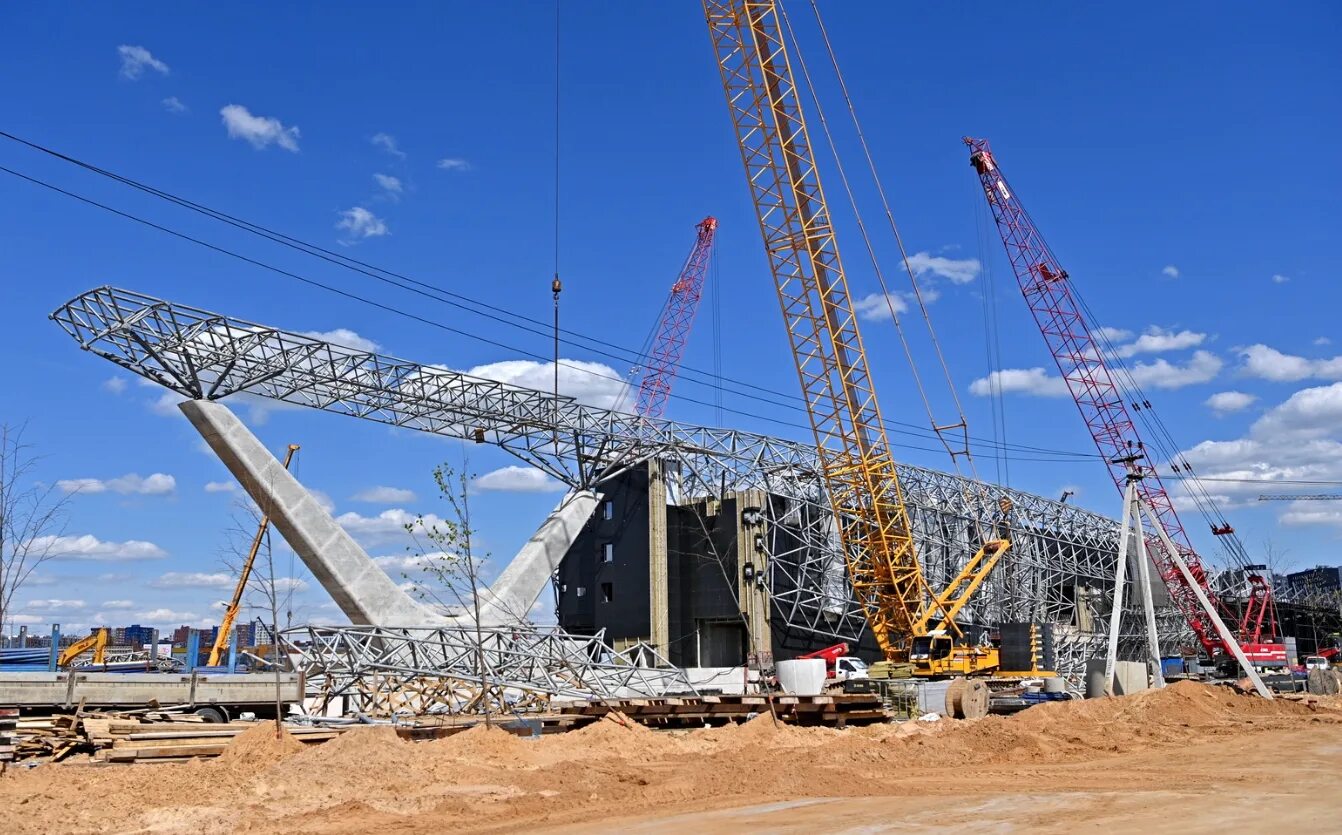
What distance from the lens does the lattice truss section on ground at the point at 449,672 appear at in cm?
2900

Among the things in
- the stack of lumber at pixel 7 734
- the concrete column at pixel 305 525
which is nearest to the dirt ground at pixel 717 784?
the stack of lumber at pixel 7 734

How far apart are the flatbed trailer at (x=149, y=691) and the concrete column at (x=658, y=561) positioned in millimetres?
25709

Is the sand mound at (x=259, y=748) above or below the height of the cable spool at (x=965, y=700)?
above

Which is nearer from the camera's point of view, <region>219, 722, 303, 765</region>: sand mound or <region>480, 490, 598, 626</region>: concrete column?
<region>219, 722, 303, 765</region>: sand mound

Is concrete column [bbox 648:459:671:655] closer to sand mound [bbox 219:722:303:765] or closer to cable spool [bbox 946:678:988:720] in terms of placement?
cable spool [bbox 946:678:988:720]

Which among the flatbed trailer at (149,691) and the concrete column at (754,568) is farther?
the concrete column at (754,568)

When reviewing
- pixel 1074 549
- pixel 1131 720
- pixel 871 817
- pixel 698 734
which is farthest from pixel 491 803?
pixel 1074 549

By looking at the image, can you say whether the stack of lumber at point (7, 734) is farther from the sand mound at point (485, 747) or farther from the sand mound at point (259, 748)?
the sand mound at point (485, 747)

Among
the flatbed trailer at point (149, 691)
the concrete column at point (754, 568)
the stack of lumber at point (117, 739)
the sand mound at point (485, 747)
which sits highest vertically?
the concrete column at point (754, 568)

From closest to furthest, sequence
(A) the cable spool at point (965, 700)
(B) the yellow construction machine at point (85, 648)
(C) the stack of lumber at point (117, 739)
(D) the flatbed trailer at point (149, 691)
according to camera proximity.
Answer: (C) the stack of lumber at point (117, 739), (D) the flatbed trailer at point (149, 691), (A) the cable spool at point (965, 700), (B) the yellow construction machine at point (85, 648)

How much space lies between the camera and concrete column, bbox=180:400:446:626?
35562 mm

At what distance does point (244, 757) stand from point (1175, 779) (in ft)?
46.5

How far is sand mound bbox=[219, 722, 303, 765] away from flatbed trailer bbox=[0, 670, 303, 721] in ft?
21.9

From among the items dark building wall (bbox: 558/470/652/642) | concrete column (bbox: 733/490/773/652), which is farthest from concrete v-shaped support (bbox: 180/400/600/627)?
concrete column (bbox: 733/490/773/652)
